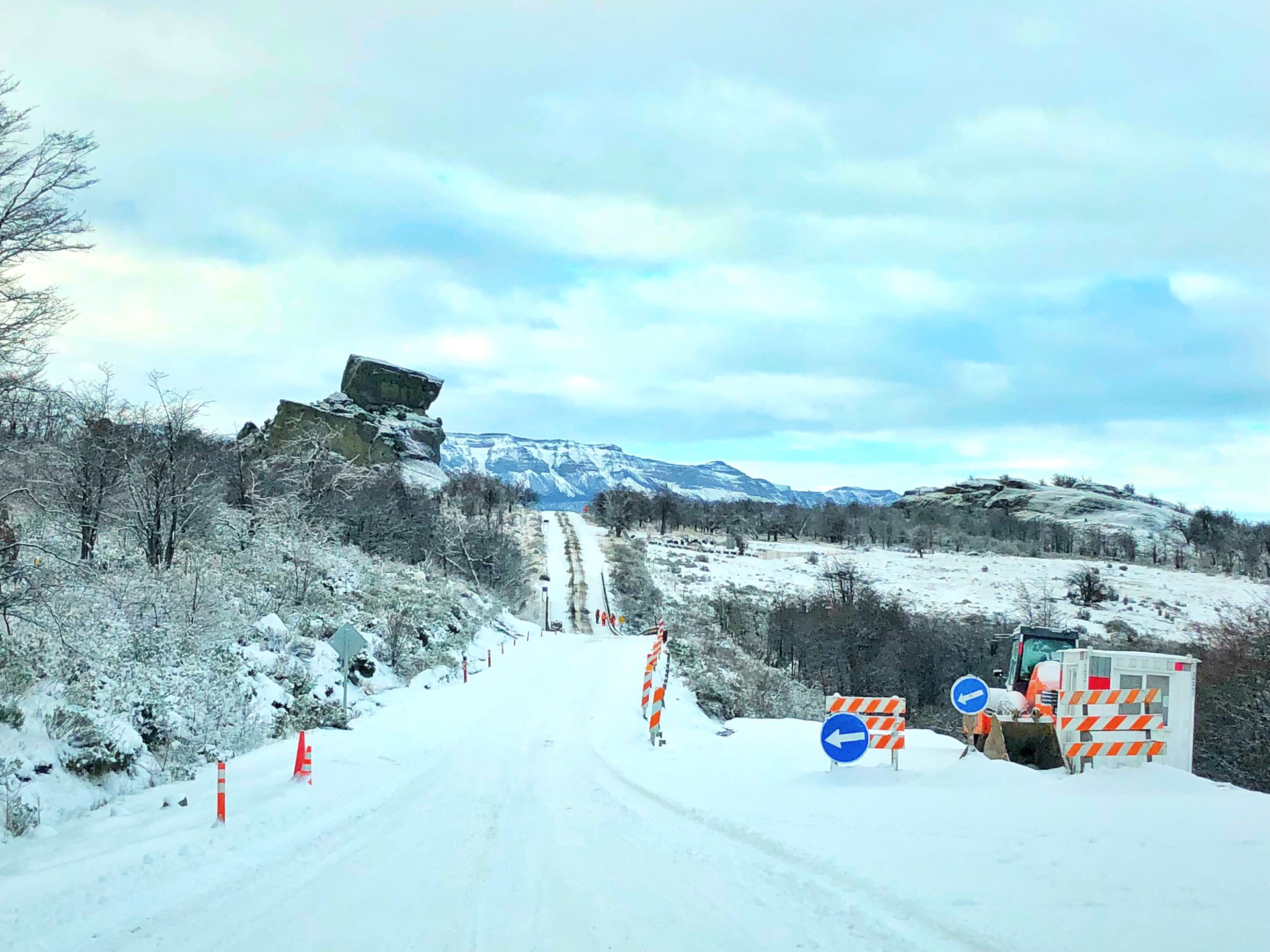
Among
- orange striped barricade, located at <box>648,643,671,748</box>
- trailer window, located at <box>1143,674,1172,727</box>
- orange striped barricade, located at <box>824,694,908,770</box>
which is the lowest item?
orange striped barricade, located at <box>648,643,671,748</box>

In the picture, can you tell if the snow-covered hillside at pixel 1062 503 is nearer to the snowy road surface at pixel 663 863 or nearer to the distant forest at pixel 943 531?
the distant forest at pixel 943 531

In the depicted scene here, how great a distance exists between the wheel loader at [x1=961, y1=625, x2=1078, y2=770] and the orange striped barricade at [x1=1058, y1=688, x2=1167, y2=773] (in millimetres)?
1007

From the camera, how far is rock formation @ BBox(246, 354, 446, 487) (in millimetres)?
49938

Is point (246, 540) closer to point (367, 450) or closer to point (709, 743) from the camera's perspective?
point (709, 743)

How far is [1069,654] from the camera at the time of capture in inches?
453

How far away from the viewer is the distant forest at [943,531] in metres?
105

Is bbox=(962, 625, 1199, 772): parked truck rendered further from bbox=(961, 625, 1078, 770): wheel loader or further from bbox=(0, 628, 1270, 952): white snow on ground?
bbox=(0, 628, 1270, 952): white snow on ground

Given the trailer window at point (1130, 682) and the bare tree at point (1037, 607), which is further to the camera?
the bare tree at point (1037, 607)

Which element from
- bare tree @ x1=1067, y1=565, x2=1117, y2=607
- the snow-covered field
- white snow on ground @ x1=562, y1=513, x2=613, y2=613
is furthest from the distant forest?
bare tree @ x1=1067, y1=565, x2=1117, y2=607

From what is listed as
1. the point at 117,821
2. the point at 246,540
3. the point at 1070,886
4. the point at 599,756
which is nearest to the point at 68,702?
the point at 117,821

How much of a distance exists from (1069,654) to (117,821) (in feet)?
39.9

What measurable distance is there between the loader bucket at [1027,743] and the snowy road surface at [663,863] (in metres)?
0.78

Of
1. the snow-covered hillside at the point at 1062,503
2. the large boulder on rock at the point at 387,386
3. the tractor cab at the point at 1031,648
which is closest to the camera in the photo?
Result: the tractor cab at the point at 1031,648

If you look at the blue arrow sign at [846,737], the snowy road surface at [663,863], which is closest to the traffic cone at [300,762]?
the snowy road surface at [663,863]
